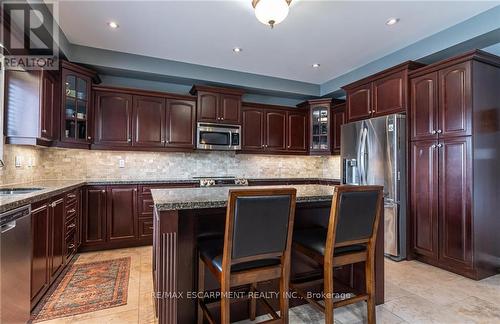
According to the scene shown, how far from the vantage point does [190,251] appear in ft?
5.66

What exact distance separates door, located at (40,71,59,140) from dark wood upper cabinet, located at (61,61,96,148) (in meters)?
0.18

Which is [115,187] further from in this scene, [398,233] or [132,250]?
[398,233]

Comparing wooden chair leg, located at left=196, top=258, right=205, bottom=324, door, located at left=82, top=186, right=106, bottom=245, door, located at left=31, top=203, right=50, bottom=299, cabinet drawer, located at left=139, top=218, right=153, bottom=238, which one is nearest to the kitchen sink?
door, located at left=31, top=203, right=50, bottom=299

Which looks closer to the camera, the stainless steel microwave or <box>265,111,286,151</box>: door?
the stainless steel microwave

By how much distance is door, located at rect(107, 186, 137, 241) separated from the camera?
3631 millimetres

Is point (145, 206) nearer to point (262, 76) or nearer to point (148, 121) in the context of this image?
point (148, 121)

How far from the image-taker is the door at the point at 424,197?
3.07 metres

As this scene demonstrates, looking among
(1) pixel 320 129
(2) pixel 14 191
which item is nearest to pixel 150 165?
(2) pixel 14 191

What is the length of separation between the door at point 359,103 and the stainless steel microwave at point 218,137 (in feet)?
6.09

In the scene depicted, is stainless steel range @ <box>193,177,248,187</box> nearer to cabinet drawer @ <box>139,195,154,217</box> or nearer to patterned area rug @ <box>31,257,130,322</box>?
cabinet drawer @ <box>139,195,154,217</box>

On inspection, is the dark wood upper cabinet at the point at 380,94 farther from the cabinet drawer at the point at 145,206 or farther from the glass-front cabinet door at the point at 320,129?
the cabinet drawer at the point at 145,206

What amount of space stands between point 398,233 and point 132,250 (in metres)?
3.50

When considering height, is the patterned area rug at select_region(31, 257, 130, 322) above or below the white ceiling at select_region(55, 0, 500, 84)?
below

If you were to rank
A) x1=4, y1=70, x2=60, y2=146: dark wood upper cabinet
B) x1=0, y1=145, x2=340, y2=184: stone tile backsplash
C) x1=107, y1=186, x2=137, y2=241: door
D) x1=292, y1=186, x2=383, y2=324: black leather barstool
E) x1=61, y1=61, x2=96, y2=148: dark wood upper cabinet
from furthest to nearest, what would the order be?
x1=107, y1=186, x2=137, y2=241: door
x1=61, y1=61, x2=96, y2=148: dark wood upper cabinet
x1=0, y1=145, x2=340, y2=184: stone tile backsplash
x1=4, y1=70, x2=60, y2=146: dark wood upper cabinet
x1=292, y1=186, x2=383, y2=324: black leather barstool
